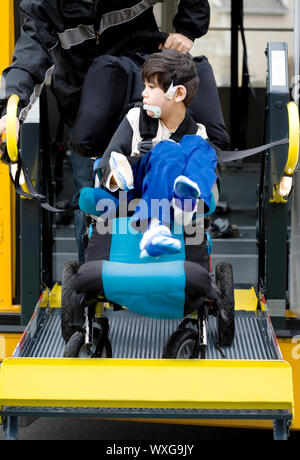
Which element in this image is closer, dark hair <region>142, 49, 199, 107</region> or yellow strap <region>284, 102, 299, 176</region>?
yellow strap <region>284, 102, 299, 176</region>

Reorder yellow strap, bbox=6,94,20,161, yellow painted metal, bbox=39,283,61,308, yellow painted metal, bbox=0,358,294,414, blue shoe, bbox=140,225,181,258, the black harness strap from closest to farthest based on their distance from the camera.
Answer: blue shoe, bbox=140,225,181,258
yellow painted metal, bbox=0,358,294,414
yellow strap, bbox=6,94,20,161
the black harness strap
yellow painted metal, bbox=39,283,61,308

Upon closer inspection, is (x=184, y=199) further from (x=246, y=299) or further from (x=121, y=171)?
(x=246, y=299)

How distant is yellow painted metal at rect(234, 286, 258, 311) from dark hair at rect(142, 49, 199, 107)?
3.95ft

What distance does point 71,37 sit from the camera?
414 centimetres

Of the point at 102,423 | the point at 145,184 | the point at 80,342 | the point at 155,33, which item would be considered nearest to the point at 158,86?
the point at 145,184

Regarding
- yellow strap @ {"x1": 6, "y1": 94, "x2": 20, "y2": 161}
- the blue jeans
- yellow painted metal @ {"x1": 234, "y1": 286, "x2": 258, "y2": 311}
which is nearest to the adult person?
yellow strap @ {"x1": 6, "y1": 94, "x2": 20, "y2": 161}

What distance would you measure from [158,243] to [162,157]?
400mm

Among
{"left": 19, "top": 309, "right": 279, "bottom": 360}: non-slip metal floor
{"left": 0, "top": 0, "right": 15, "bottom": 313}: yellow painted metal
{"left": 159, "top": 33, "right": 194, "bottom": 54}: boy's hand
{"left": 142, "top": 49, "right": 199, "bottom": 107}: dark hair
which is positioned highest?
{"left": 159, "top": 33, "right": 194, "bottom": 54}: boy's hand

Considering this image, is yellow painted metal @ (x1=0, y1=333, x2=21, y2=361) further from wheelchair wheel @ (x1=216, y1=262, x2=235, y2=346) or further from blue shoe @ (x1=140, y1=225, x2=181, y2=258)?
blue shoe @ (x1=140, y1=225, x2=181, y2=258)

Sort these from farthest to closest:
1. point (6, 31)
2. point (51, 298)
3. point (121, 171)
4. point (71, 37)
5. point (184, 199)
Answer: point (51, 298), point (6, 31), point (71, 37), point (121, 171), point (184, 199)

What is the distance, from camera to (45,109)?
4379mm

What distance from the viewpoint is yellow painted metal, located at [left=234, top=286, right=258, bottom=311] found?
4.30 metres

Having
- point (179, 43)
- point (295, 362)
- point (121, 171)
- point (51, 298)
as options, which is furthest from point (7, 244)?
point (295, 362)
